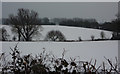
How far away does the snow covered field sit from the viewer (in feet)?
4.12

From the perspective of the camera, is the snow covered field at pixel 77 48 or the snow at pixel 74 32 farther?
the snow at pixel 74 32

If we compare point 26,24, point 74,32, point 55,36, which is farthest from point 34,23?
point 74,32

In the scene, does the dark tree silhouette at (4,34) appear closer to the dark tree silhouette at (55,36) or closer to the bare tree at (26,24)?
the bare tree at (26,24)

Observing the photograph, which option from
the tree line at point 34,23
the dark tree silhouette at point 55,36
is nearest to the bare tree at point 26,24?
the tree line at point 34,23

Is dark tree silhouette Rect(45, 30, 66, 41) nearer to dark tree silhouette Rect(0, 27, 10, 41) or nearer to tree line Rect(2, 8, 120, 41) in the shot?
tree line Rect(2, 8, 120, 41)

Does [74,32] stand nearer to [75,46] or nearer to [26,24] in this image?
[75,46]

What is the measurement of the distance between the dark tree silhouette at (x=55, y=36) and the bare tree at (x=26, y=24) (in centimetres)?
11

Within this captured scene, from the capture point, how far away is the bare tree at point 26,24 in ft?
4.45

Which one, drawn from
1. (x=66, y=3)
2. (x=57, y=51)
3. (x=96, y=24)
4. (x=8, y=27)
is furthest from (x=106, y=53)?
(x=8, y=27)

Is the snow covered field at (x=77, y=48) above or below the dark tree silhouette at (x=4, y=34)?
below

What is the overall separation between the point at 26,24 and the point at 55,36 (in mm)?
276

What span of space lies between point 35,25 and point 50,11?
0.75 feet

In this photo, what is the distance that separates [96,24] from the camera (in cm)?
144

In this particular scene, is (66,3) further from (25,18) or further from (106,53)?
(106,53)
